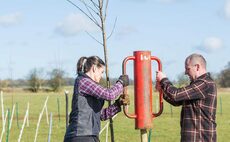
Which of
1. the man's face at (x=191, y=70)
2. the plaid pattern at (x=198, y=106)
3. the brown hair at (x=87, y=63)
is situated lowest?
the plaid pattern at (x=198, y=106)

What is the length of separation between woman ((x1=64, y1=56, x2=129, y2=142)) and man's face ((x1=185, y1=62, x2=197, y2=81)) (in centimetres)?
62

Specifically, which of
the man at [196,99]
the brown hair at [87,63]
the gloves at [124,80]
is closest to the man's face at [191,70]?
the man at [196,99]

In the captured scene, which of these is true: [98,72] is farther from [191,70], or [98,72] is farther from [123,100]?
[191,70]

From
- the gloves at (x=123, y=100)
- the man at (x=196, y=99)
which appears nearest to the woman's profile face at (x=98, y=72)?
the gloves at (x=123, y=100)

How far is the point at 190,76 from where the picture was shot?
546 centimetres

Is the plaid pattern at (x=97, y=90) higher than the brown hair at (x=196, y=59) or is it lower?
lower

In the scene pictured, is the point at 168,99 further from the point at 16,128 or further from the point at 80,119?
the point at 16,128

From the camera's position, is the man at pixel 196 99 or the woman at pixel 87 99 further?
the woman at pixel 87 99

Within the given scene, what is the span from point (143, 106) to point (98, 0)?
1.94 meters

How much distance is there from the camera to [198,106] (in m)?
5.42

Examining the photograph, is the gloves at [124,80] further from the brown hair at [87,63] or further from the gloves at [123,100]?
the brown hair at [87,63]

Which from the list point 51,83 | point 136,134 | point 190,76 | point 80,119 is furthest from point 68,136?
point 51,83

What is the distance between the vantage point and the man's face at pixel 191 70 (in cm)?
538

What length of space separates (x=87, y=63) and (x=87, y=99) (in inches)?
14.7
